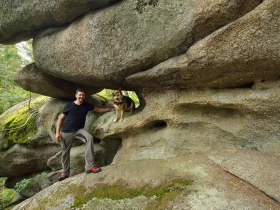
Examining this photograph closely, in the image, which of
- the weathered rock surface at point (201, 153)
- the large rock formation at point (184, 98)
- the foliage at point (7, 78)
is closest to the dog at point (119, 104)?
the large rock formation at point (184, 98)

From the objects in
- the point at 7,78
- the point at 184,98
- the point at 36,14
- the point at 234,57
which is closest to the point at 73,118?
the point at 184,98

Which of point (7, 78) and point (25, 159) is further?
point (7, 78)

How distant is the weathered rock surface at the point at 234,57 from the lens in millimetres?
6227

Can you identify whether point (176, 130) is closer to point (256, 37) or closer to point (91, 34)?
point (256, 37)

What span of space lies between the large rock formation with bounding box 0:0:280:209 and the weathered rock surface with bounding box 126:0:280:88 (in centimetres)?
2

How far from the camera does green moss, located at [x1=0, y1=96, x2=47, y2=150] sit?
12742 millimetres

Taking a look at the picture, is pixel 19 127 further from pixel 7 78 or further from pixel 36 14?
pixel 7 78

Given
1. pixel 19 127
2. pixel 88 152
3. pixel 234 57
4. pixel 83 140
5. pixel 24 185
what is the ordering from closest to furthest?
1. pixel 234 57
2. pixel 88 152
3. pixel 83 140
4. pixel 24 185
5. pixel 19 127

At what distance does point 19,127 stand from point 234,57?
10017mm

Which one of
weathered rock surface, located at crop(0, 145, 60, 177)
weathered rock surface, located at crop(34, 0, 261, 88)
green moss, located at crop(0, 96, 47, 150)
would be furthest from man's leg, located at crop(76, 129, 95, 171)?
green moss, located at crop(0, 96, 47, 150)

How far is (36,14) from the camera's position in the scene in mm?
9539

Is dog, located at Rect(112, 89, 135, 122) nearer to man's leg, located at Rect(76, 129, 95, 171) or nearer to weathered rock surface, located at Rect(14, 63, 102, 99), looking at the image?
man's leg, located at Rect(76, 129, 95, 171)

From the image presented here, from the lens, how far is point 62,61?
9.53 metres

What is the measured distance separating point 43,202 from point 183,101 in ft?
15.4
